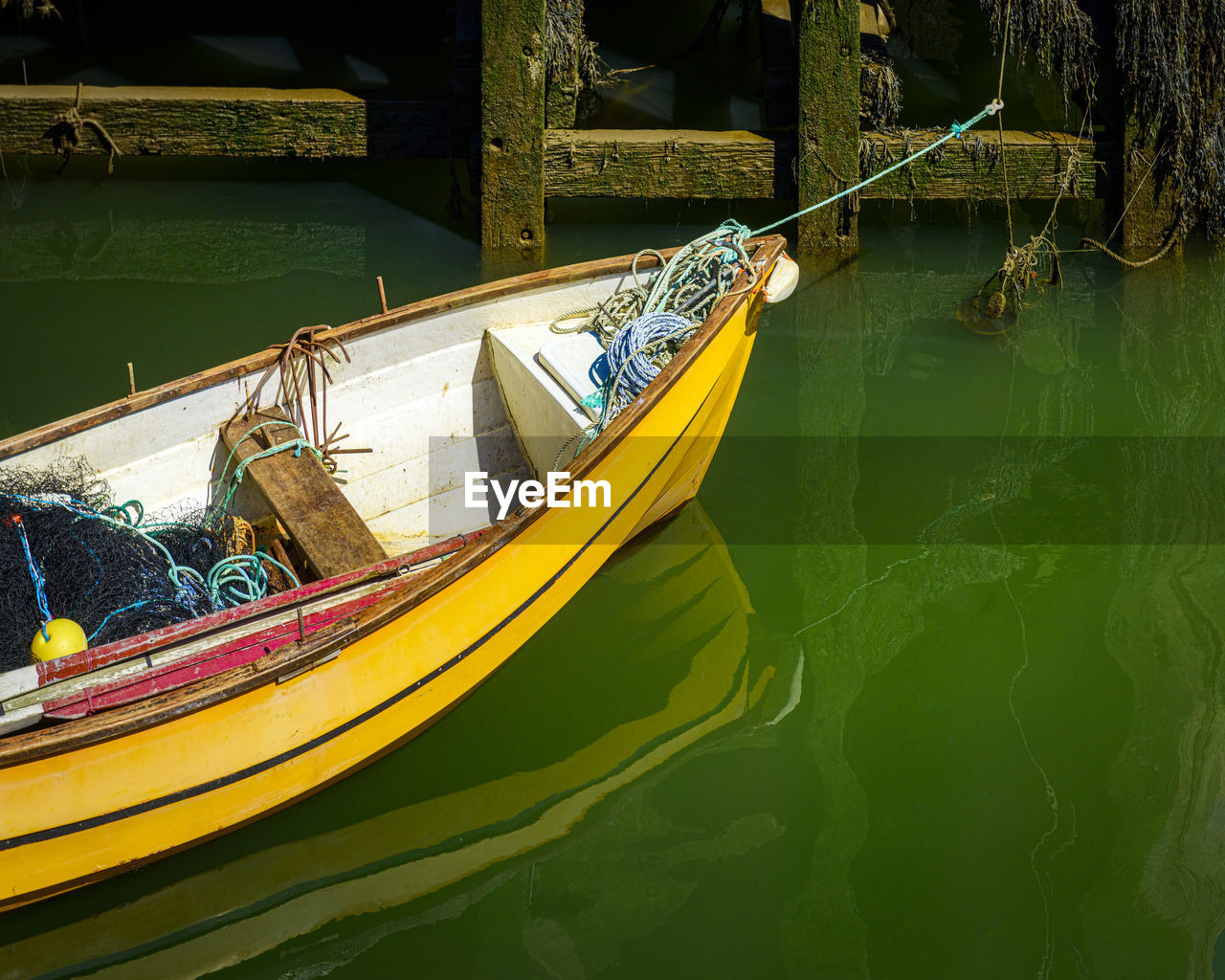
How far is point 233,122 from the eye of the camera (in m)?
7.07

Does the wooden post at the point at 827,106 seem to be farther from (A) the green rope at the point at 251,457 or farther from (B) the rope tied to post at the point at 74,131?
(B) the rope tied to post at the point at 74,131

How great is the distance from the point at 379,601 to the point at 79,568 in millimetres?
1012

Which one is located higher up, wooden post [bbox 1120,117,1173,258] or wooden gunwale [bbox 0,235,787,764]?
wooden post [bbox 1120,117,1173,258]

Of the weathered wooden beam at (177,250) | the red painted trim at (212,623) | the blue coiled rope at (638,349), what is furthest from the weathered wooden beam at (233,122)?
the red painted trim at (212,623)

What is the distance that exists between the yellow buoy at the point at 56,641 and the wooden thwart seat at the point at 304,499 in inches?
29.4

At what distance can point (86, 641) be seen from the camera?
3.87 meters

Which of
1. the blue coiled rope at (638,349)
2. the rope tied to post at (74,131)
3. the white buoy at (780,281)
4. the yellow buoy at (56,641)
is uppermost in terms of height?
the rope tied to post at (74,131)

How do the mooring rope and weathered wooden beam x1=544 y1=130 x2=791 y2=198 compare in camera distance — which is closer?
the mooring rope

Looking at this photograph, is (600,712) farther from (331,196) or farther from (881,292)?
(331,196)

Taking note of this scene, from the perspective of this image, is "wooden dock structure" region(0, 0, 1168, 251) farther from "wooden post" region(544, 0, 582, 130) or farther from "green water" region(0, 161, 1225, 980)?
"green water" region(0, 161, 1225, 980)

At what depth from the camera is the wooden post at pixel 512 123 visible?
21.5 feet

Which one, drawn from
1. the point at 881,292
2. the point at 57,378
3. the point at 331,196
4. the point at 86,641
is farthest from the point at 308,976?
the point at 331,196

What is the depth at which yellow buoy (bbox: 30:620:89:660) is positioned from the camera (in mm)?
3721

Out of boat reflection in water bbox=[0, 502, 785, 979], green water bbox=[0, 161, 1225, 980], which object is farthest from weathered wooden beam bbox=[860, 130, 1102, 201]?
boat reflection in water bbox=[0, 502, 785, 979]
